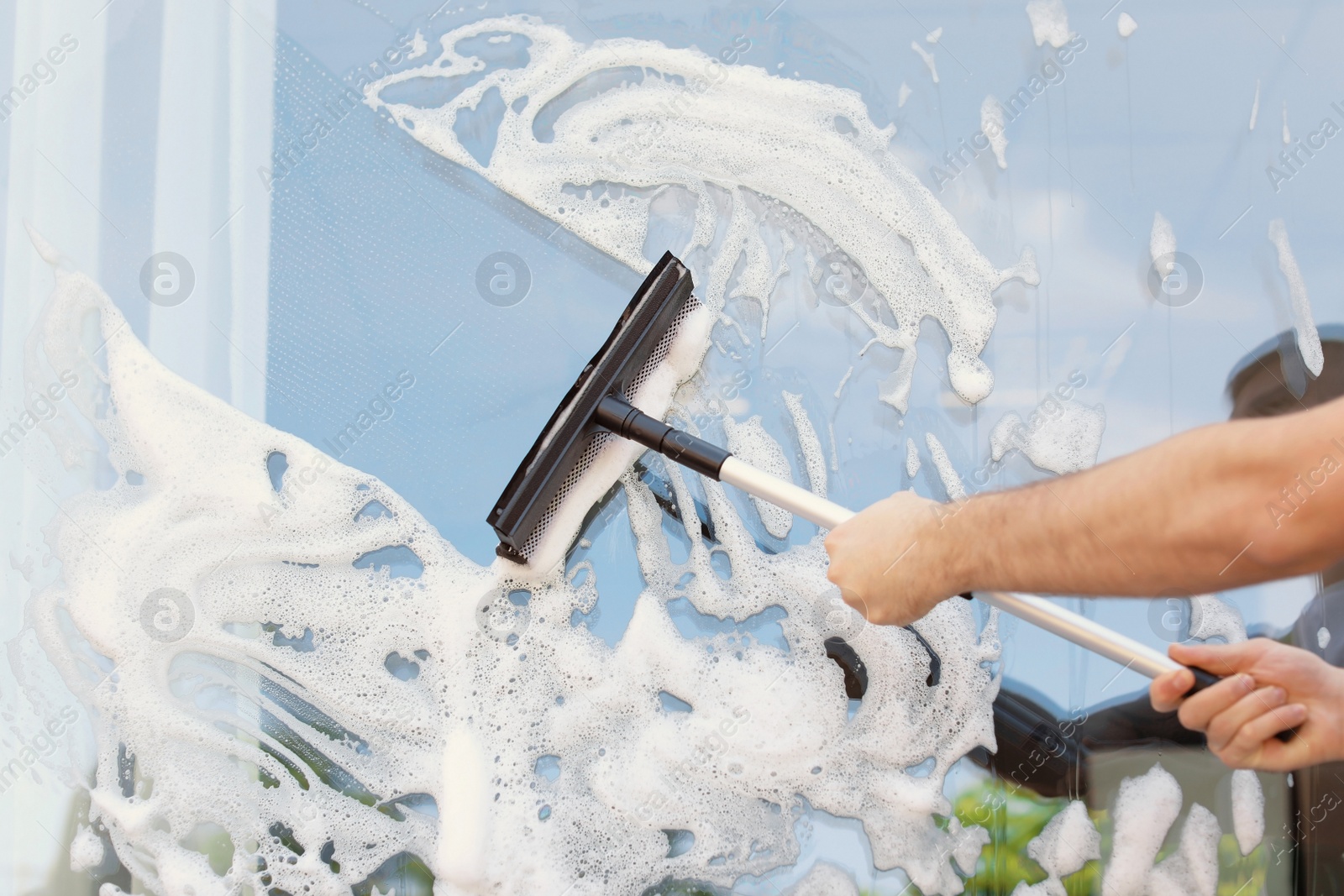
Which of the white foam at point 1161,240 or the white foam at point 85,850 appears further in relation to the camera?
the white foam at point 1161,240

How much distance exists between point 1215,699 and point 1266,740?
0.21ft

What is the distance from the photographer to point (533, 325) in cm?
126

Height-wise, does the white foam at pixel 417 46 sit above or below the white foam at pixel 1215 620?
above

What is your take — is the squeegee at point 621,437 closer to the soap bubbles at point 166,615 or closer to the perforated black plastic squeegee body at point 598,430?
the perforated black plastic squeegee body at point 598,430

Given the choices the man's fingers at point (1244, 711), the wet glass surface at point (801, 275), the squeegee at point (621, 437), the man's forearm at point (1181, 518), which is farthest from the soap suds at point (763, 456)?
the man's fingers at point (1244, 711)

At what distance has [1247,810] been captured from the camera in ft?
3.79

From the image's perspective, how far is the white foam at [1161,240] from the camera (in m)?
1.30

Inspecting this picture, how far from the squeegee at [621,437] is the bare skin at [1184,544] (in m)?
0.12

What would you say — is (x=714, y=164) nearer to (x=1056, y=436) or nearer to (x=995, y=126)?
(x=995, y=126)

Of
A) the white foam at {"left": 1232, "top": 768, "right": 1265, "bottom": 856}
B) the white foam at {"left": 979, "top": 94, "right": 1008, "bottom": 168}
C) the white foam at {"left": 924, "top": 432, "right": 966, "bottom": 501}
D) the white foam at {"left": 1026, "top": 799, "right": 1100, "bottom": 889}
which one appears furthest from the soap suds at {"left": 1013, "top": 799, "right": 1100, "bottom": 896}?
the white foam at {"left": 979, "top": 94, "right": 1008, "bottom": 168}

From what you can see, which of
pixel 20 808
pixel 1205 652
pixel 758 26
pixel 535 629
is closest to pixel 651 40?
pixel 758 26

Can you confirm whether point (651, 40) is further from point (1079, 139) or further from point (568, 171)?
point (1079, 139)

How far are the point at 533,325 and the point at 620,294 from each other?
0.13 meters

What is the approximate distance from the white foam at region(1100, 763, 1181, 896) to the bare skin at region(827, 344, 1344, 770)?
0.79 feet
